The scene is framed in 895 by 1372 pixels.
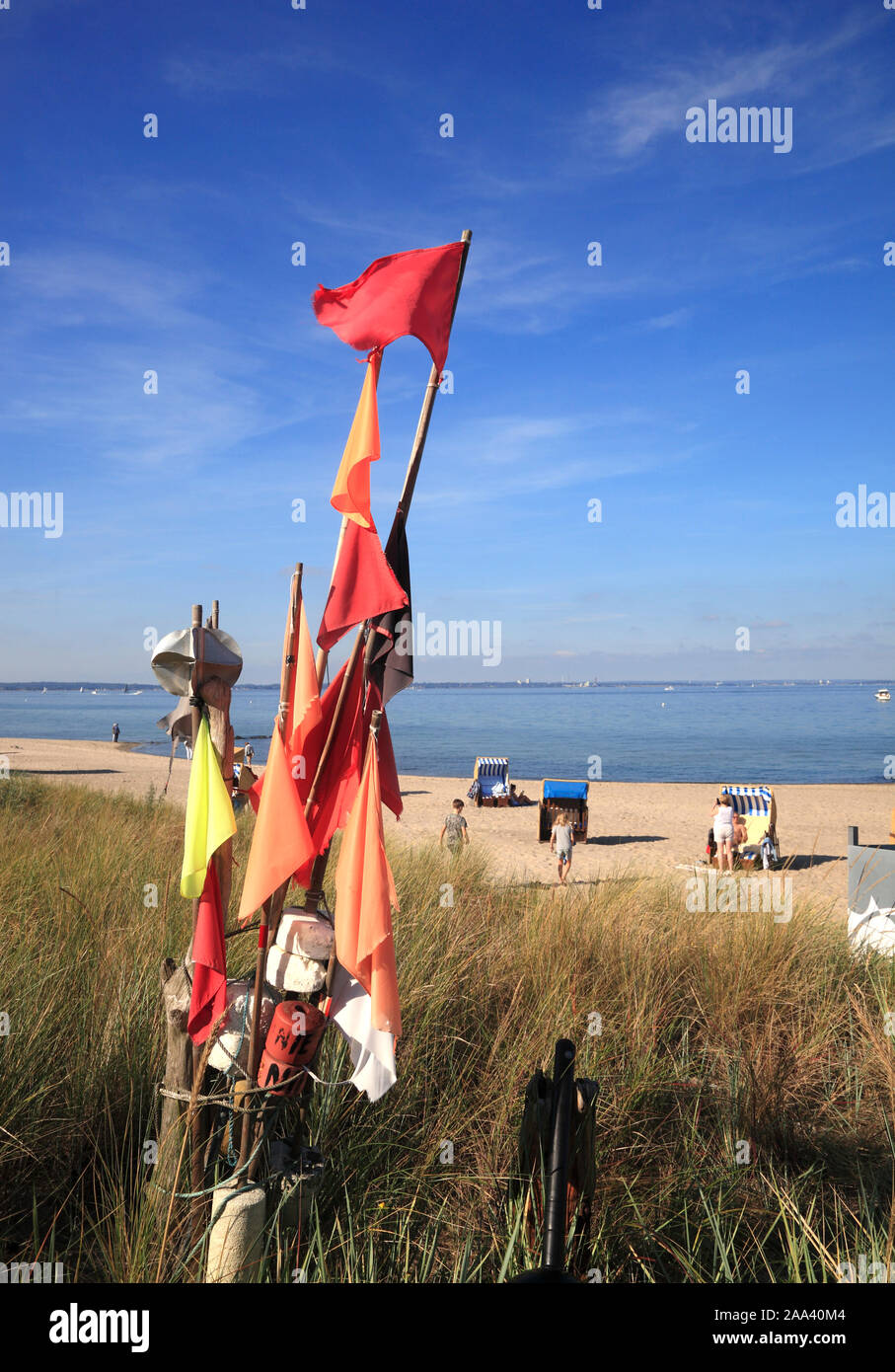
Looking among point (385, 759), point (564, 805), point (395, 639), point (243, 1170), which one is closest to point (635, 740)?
point (564, 805)

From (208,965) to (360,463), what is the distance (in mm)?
1408

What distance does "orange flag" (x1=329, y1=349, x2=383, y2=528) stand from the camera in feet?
6.70

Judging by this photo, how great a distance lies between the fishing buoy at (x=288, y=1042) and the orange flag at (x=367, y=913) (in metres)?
0.19

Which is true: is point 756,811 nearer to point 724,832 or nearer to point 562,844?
point 724,832

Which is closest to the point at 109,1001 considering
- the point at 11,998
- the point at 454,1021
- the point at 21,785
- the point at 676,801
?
the point at 11,998

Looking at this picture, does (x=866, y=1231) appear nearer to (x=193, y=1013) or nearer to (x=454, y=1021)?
(x=454, y=1021)

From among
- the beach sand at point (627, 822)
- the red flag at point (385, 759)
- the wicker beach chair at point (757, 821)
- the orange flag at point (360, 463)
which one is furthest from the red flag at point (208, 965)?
the wicker beach chair at point (757, 821)

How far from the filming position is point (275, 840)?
2029 millimetres

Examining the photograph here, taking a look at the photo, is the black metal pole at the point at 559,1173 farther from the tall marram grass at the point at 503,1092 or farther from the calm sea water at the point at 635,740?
the calm sea water at the point at 635,740

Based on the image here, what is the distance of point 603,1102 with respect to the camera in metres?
3.40

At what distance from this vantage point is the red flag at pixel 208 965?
2.12 metres

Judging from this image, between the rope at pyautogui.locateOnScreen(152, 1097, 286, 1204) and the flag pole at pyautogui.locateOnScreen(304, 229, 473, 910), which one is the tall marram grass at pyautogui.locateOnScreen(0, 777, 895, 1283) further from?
the flag pole at pyautogui.locateOnScreen(304, 229, 473, 910)

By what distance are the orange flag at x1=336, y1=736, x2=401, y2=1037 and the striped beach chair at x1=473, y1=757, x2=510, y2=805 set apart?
72.4ft

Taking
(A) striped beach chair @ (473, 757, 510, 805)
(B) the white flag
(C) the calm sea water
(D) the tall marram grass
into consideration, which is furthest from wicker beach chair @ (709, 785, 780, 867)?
(B) the white flag
